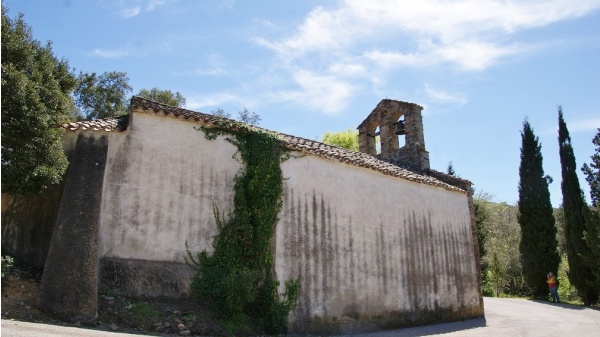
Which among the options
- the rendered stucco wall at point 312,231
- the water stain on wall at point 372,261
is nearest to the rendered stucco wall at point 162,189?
the rendered stucco wall at point 312,231

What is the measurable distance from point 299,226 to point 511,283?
22.4m

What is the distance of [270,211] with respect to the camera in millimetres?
12586

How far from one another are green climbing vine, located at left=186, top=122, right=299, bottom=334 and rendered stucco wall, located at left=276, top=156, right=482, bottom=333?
47cm

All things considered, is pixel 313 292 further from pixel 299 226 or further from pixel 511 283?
pixel 511 283

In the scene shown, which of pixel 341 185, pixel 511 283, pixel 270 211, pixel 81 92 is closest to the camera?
pixel 270 211

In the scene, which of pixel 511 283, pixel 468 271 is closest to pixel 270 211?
pixel 468 271

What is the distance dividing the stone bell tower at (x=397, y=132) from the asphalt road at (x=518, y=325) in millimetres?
6804

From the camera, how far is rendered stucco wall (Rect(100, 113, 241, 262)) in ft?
36.4

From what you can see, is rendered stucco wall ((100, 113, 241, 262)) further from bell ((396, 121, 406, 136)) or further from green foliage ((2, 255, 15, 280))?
bell ((396, 121, 406, 136))

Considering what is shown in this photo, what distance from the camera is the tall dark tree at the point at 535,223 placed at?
24156mm

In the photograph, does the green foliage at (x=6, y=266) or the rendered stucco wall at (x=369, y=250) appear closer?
the green foliage at (x=6, y=266)

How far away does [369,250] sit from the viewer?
14750 millimetres

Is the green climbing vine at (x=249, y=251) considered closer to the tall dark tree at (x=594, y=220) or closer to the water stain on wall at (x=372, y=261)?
the water stain on wall at (x=372, y=261)

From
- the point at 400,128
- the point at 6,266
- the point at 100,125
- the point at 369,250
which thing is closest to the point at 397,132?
the point at 400,128
